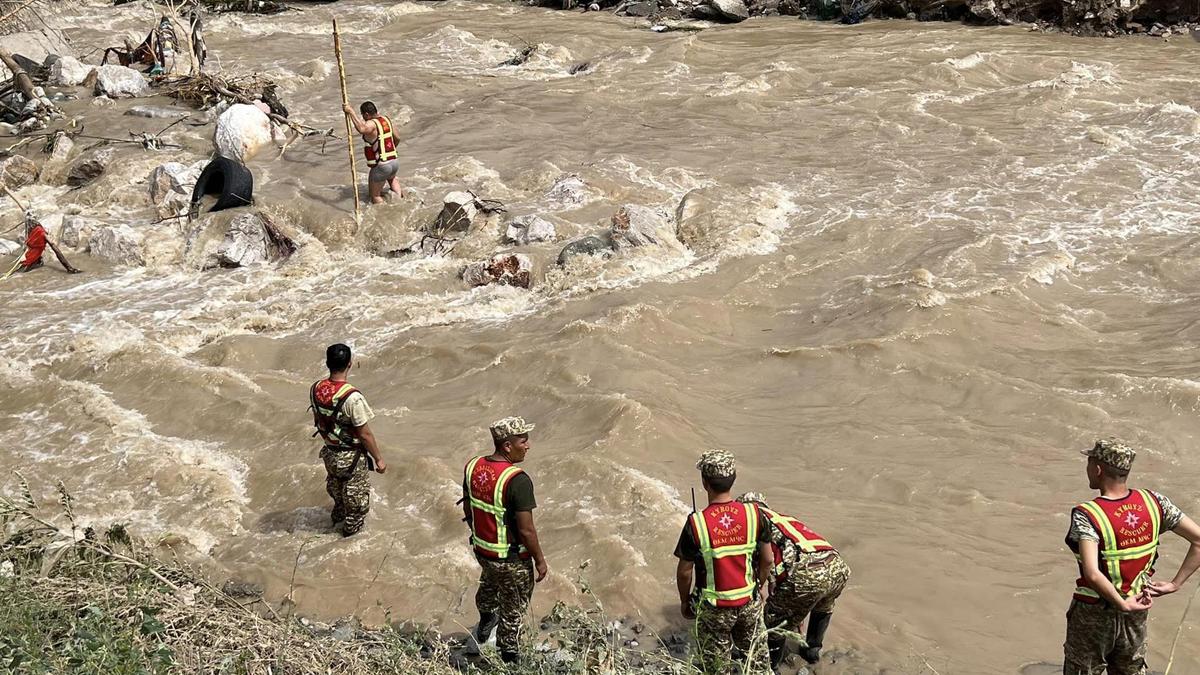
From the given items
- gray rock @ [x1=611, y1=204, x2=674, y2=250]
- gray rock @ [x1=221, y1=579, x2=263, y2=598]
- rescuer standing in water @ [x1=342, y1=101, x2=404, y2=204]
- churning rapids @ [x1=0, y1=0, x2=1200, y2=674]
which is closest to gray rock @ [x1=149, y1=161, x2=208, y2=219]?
churning rapids @ [x1=0, y1=0, x2=1200, y2=674]

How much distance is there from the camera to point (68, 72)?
57.0ft

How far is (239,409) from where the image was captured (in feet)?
27.5

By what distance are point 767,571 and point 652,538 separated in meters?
1.69

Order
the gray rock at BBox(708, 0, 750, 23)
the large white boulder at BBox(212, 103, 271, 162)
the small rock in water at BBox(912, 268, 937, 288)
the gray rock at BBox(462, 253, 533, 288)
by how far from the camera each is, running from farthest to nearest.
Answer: the gray rock at BBox(708, 0, 750, 23), the large white boulder at BBox(212, 103, 271, 162), the gray rock at BBox(462, 253, 533, 288), the small rock in water at BBox(912, 268, 937, 288)

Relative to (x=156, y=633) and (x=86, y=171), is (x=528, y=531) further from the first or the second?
(x=86, y=171)

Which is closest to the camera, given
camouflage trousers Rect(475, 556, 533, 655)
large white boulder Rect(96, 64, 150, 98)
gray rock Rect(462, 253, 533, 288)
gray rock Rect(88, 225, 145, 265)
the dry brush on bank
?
the dry brush on bank

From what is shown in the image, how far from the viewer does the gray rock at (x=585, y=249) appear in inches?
415

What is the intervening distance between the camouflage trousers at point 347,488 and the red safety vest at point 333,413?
78mm

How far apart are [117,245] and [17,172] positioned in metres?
3.37

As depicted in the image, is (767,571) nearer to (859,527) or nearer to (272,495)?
(859,527)

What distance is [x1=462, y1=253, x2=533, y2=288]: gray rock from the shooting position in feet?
34.0

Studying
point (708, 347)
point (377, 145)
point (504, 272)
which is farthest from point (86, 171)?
point (708, 347)

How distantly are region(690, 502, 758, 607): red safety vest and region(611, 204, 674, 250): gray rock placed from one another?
6308 mm

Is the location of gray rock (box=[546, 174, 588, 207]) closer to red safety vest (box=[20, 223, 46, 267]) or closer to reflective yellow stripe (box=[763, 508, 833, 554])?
red safety vest (box=[20, 223, 46, 267])
